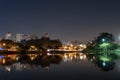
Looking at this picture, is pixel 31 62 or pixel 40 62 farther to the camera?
pixel 40 62

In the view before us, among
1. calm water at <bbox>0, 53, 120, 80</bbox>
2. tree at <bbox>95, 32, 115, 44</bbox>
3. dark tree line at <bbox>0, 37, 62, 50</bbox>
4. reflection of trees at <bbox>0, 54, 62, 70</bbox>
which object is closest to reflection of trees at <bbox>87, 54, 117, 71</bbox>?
calm water at <bbox>0, 53, 120, 80</bbox>

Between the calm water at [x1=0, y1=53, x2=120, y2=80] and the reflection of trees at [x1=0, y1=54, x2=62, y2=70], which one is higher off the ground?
the reflection of trees at [x1=0, y1=54, x2=62, y2=70]

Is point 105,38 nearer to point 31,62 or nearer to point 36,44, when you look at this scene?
point 36,44

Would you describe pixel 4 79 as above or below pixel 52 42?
below

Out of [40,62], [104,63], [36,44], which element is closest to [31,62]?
[40,62]

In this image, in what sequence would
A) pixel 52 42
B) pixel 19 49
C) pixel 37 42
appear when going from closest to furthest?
pixel 19 49 < pixel 37 42 < pixel 52 42

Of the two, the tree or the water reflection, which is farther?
the tree

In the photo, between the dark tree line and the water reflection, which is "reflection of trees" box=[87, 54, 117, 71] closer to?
the water reflection

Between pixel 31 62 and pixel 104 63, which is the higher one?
pixel 31 62

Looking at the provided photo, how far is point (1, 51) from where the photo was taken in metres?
89.4

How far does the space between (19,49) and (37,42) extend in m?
8.92

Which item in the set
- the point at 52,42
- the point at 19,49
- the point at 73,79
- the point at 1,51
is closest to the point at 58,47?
the point at 52,42

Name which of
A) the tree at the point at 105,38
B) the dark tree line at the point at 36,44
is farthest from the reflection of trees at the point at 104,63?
the dark tree line at the point at 36,44

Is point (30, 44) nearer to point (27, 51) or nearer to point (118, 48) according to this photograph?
point (27, 51)
